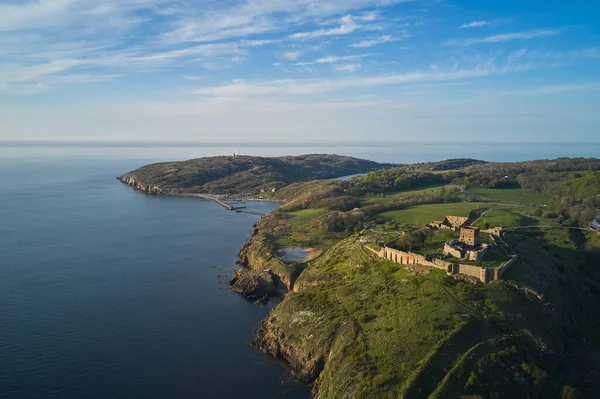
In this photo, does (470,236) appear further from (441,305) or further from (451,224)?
(451,224)

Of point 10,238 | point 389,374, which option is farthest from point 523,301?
point 10,238

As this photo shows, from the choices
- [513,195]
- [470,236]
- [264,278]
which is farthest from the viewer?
[513,195]

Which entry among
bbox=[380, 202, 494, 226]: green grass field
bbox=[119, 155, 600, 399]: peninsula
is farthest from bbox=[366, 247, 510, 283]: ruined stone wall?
bbox=[380, 202, 494, 226]: green grass field

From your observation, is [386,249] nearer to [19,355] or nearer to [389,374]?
[389,374]

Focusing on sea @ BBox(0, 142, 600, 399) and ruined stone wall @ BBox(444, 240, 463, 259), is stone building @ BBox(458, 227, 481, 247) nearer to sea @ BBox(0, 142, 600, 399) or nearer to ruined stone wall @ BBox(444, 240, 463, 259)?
ruined stone wall @ BBox(444, 240, 463, 259)

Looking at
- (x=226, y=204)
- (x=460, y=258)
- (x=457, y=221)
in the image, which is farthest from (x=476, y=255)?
(x=226, y=204)
